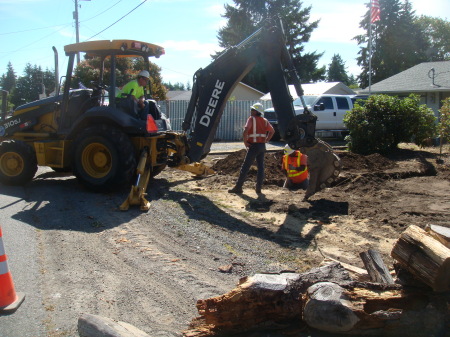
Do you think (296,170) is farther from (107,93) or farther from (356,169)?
(107,93)

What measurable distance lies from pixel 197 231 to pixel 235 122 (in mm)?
17013

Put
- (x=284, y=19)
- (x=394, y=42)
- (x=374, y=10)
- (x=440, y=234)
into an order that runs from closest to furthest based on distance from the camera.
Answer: (x=440, y=234) → (x=374, y=10) → (x=284, y=19) → (x=394, y=42)

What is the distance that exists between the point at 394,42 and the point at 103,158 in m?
50.4

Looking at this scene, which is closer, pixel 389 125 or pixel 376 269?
pixel 376 269

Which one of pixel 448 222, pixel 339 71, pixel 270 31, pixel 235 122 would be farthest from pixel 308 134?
pixel 339 71

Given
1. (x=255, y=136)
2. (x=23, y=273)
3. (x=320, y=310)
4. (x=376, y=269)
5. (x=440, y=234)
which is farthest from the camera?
(x=255, y=136)

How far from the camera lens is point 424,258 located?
3.76 meters

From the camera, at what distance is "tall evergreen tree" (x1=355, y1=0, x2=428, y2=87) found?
171 ft

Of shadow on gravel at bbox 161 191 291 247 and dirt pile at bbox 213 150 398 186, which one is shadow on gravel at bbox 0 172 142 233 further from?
dirt pile at bbox 213 150 398 186

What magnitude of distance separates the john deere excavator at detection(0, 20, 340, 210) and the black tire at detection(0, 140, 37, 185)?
0.07ft

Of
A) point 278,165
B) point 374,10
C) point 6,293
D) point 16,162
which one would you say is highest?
point 374,10

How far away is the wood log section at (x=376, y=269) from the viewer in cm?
425

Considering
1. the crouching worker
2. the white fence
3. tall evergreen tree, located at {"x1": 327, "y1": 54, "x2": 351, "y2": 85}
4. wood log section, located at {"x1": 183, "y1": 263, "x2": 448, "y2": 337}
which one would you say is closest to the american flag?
the white fence

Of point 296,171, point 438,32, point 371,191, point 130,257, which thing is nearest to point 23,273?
point 130,257
